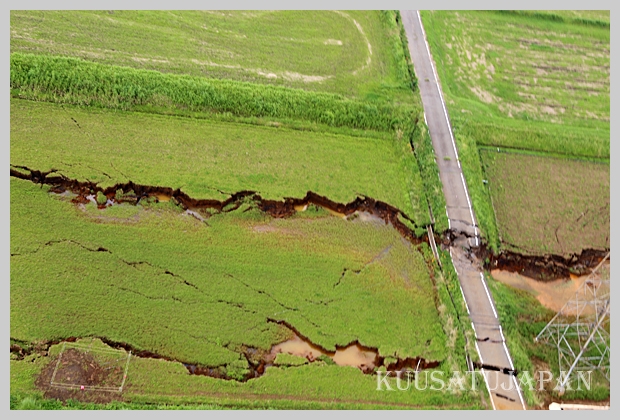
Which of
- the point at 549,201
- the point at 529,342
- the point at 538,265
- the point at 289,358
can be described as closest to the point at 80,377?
the point at 289,358

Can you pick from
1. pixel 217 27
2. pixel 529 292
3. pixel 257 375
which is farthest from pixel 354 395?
pixel 217 27

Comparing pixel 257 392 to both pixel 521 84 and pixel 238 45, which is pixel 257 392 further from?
pixel 521 84

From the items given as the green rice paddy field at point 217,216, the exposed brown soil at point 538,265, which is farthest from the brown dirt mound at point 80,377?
the exposed brown soil at point 538,265

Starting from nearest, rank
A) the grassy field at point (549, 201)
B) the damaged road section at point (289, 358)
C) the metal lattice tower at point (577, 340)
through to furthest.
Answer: the damaged road section at point (289, 358) < the metal lattice tower at point (577, 340) < the grassy field at point (549, 201)

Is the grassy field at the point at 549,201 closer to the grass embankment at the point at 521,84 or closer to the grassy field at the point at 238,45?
the grass embankment at the point at 521,84

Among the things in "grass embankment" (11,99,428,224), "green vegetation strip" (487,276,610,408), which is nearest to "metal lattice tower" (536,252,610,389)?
"green vegetation strip" (487,276,610,408)

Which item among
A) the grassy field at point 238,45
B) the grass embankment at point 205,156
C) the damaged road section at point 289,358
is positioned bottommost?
the damaged road section at point 289,358
